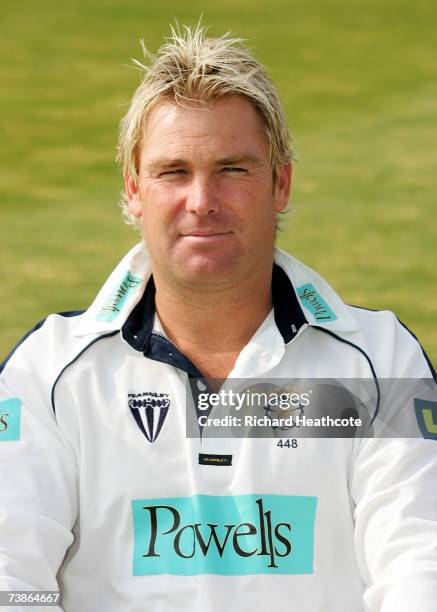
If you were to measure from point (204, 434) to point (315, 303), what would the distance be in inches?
19.0

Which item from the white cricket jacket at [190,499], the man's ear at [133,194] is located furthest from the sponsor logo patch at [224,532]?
the man's ear at [133,194]

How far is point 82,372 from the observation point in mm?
2973

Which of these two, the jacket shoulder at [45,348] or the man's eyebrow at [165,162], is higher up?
the man's eyebrow at [165,162]

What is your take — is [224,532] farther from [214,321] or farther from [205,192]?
[205,192]

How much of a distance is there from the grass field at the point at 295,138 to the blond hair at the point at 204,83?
10.1 ft

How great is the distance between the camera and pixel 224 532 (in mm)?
2877

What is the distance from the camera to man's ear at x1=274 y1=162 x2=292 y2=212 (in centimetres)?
323

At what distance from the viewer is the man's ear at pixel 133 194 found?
3.23 m

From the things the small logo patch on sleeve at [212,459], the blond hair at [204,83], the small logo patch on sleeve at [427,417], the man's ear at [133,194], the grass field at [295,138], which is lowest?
the small logo patch on sleeve at [212,459]

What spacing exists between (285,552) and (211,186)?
885 mm

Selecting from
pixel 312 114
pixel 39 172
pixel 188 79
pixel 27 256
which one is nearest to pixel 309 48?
pixel 312 114

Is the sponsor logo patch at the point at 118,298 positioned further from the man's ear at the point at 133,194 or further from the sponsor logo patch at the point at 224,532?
the sponsor logo patch at the point at 224,532

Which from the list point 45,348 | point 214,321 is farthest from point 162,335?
point 45,348

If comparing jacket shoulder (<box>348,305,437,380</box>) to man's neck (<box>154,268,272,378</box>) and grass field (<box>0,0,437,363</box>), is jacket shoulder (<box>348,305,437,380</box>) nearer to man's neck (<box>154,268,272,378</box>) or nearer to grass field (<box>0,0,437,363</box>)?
man's neck (<box>154,268,272,378</box>)
